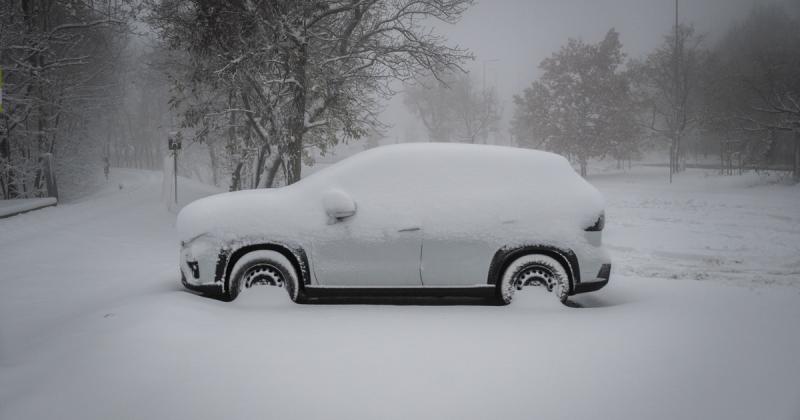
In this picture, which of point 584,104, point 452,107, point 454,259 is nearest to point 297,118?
point 454,259

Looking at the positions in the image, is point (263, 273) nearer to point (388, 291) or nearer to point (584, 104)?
point (388, 291)

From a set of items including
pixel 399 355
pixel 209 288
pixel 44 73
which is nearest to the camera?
pixel 399 355

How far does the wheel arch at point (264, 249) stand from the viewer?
455cm

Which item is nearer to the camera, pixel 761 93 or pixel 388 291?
pixel 388 291

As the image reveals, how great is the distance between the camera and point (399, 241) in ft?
14.9

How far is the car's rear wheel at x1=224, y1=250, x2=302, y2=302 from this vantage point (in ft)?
15.0

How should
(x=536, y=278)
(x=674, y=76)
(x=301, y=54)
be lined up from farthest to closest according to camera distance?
(x=674, y=76)
(x=301, y=54)
(x=536, y=278)

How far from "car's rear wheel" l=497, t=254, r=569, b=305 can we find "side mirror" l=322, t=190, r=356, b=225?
1.69m

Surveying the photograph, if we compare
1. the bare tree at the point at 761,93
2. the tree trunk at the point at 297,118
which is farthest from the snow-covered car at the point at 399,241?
the bare tree at the point at 761,93

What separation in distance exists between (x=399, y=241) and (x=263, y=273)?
1416mm

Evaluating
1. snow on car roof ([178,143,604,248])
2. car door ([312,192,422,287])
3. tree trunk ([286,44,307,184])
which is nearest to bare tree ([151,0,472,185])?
tree trunk ([286,44,307,184])

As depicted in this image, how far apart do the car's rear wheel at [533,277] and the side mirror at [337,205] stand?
1.69 metres

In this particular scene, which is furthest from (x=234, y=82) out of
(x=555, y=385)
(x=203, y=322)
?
(x=555, y=385)

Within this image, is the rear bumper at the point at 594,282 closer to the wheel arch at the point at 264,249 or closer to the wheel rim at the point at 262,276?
the wheel arch at the point at 264,249
